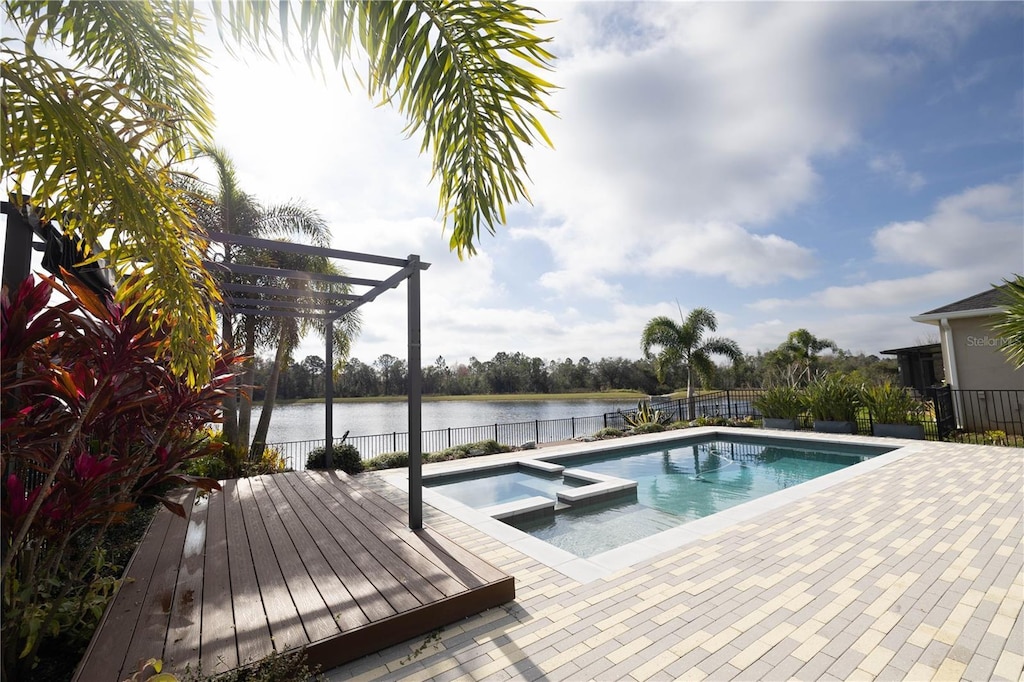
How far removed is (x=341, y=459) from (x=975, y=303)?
1595 cm

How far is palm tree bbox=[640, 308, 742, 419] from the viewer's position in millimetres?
16547

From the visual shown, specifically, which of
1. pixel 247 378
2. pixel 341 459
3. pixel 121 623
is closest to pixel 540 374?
pixel 247 378

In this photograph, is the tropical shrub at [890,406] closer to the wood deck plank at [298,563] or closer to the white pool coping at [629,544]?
Result: the white pool coping at [629,544]

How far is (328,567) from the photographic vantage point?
9.99 ft

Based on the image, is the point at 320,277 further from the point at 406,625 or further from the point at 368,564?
the point at 406,625

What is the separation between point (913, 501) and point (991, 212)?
999cm

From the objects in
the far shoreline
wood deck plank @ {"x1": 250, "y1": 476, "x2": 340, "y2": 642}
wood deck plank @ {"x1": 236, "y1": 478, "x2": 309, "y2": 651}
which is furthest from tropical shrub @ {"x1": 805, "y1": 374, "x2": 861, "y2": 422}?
the far shoreline

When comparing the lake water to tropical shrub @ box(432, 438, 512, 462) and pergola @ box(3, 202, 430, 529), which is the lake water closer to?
pergola @ box(3, 202, 430, 529)

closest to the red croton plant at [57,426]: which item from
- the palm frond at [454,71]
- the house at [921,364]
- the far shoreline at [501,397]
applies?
the palm frond at [454,71]

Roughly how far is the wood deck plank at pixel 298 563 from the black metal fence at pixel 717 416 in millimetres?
3401

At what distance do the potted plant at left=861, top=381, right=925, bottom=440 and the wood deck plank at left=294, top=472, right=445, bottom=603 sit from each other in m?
11.5

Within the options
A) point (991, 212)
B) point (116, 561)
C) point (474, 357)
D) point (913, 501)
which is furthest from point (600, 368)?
point (116, 561)

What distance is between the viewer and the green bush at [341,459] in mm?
7219

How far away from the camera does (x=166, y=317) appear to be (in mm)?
2191
